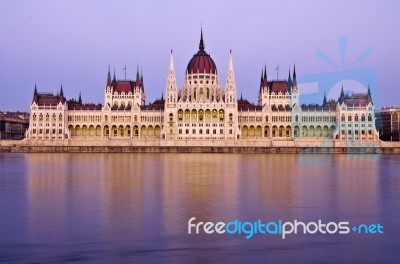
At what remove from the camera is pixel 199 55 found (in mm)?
124750

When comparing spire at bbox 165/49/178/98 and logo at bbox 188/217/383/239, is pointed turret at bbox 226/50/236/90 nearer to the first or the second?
spire at bbox 165/49/178/98

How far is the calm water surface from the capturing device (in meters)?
17.5

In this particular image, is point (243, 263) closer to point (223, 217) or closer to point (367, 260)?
point (367, 260)

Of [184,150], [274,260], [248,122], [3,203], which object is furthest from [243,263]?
[248,122]

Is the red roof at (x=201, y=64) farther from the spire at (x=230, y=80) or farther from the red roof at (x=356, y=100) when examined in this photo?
the red roof at (x=356, y=100)

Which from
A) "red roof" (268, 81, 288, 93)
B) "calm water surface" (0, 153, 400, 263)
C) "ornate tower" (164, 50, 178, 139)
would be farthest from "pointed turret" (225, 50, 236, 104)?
"calm water surface" (0, 153, 400, 263)

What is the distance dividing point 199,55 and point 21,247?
108533 millimetres

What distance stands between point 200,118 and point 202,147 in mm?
13965

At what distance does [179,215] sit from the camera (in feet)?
79.1

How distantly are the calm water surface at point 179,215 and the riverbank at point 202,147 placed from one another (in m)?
55.2

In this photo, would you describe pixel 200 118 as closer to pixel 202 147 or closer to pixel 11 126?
pixel 202 147

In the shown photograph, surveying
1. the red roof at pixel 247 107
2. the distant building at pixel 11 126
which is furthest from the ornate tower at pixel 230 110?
the distant building at pixel 11 126

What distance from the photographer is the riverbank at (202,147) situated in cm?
9844

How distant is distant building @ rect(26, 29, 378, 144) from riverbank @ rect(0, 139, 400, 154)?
661cm
